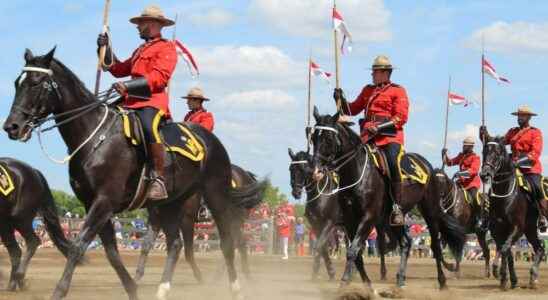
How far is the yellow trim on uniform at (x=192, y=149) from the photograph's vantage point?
42.0 feet

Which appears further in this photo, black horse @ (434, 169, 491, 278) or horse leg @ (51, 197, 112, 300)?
black horse @ (434, 169, 491, 278)

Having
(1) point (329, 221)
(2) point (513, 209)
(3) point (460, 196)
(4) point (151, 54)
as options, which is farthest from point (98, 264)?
(4) point (151, 54)

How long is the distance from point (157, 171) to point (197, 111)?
737 cm

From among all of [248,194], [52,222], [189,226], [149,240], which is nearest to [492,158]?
[248,194]

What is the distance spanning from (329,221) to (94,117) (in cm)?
1001

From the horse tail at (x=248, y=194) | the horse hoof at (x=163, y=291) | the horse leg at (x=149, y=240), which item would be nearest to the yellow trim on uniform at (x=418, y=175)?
the horse tail at (x=248, y=194)

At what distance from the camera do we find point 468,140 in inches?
1056

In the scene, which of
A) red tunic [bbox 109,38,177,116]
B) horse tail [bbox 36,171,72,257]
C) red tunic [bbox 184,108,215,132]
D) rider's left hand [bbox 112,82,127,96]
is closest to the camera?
rider's left hand [bbox 112,82,127,96]

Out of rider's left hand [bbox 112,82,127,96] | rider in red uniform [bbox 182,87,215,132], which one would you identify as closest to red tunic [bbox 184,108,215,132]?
rider in red uniform [bbox 182,87,215,132]

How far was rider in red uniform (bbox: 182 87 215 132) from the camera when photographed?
62.4 feet

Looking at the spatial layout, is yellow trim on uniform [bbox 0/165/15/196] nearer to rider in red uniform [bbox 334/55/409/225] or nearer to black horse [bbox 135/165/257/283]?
black horse [bbox 135/165/257/283]

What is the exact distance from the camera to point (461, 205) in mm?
26188

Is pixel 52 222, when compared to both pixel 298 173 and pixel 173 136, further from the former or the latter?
pixel 298 173

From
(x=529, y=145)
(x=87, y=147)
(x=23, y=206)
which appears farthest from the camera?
(x=529, y=145)
